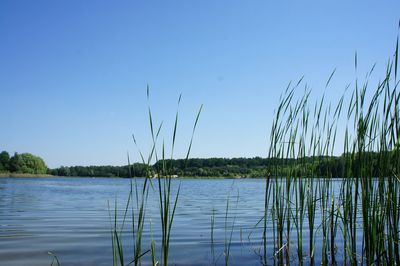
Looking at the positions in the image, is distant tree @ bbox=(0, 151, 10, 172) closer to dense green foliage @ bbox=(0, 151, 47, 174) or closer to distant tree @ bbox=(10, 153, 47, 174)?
dense green foliage @ bbox=(0, 151, 47, 174)

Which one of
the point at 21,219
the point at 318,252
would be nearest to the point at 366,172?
the point at 318,252

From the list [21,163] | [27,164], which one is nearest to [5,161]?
[21,163]

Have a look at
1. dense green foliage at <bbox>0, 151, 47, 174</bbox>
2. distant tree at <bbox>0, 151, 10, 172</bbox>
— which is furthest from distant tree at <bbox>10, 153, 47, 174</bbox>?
distant tree at <bbox>0, 151, 10, 172</bbox>

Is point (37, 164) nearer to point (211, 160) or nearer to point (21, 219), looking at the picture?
point (211, 160)

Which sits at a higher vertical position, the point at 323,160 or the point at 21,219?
the point at 323,160

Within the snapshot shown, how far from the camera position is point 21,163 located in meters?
95.7

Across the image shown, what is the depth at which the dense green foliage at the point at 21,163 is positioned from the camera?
93.8 meters

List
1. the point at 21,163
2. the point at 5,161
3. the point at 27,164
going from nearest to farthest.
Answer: the point at 5,161
the point at 21,163
the point at 27,164

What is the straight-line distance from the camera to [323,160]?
4621 millimetres

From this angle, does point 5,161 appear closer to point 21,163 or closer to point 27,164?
point 21,163

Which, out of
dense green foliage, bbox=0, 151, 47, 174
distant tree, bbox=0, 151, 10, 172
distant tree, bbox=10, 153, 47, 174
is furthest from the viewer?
distant tree, bbox=10, 153, 47, 174

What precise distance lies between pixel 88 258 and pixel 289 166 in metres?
3.01

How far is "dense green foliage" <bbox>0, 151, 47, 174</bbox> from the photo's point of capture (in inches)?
3693

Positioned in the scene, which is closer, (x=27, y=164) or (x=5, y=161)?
(x=5, y=161)
